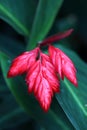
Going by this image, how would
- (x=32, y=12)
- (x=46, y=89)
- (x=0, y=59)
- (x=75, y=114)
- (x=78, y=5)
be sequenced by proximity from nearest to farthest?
(x=46, y=89), (x=75, y=114), (x=0, y=59), (x=32, y=12), (x=78, y=5)

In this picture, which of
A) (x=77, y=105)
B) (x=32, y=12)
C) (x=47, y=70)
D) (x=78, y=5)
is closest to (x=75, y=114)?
(x=77, y=105)

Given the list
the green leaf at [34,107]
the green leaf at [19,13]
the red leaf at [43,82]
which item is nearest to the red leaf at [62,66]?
the red leaf at [43,82]

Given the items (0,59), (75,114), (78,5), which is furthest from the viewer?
(78,5)

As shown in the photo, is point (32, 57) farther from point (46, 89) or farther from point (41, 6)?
point (41, 6)

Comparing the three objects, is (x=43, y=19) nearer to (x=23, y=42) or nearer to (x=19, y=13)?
(x=19, y=13)

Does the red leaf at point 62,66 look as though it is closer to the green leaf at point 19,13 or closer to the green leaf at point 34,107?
the green leaf at point 34,107

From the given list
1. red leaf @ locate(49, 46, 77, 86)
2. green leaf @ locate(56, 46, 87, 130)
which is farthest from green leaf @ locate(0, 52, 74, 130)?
red leaf @ locate(49, 46, 77, 86)
